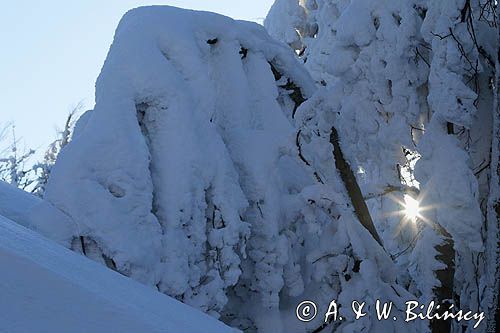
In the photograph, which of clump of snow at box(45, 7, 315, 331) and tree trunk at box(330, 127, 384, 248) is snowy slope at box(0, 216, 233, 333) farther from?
tree trunk at box(330, 127, 384, 248)

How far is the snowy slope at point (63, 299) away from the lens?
4.39 ft

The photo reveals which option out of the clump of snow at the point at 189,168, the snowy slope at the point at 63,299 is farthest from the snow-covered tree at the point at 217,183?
the snowy slope at the point at 63,299

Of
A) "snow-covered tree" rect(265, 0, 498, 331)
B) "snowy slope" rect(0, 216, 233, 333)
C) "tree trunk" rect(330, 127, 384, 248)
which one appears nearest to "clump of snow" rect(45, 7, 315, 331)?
"tree trunk" rect(330, 127, 384, 248)

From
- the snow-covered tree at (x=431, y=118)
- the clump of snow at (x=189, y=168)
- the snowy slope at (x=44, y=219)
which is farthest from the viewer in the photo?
the snow-covered tree at (x=431, y=118)

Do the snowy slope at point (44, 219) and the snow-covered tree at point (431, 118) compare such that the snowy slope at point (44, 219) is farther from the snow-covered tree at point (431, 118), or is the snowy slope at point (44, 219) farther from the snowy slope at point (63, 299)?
the snow-covered tree at point (431, 118)

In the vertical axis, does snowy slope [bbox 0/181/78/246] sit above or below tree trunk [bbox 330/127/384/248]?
below

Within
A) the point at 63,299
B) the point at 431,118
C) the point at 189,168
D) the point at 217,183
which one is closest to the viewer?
the point at 63,299

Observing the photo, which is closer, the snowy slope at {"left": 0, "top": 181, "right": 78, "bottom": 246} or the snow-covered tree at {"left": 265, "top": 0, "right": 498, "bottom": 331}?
the snowy slope at {"left": 0, "top": 181, "right": 78, "bottom": 246}

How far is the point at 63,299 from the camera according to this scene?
148 centimetres

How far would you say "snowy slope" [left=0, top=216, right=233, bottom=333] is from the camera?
1.34 m

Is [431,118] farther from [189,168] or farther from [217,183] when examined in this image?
[189,168]

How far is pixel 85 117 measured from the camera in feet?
17.9

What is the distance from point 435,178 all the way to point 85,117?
348 cm

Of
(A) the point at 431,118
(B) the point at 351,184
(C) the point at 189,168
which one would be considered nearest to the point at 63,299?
(C) the point at 189,168
